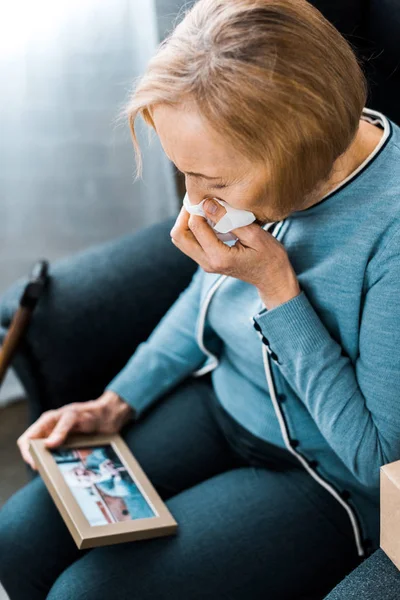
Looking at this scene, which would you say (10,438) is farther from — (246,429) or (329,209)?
(329,209)

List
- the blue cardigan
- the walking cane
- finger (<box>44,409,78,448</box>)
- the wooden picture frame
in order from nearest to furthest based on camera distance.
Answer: the blue cardigan < the wooden picture frame < finger (<box>44,409,78,448</box>) < the walking cane

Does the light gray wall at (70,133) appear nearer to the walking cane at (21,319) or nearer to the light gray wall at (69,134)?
the light gray wall at (69,134)

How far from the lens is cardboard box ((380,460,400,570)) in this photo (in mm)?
793

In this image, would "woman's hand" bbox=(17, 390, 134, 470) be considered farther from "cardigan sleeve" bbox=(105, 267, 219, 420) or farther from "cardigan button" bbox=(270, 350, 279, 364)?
"cardigan button" bbox=(270, 350, 279, 364)

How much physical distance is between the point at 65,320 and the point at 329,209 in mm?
536

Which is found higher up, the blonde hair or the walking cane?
the blonde hair

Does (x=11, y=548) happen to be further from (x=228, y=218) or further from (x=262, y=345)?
(x=228, y=218)

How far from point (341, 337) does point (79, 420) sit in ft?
1.50

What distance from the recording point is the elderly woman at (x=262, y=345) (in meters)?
0.85

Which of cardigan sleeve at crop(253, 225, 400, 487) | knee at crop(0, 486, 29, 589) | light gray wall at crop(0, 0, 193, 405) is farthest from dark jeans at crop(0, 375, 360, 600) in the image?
light gray wall at crop(0, 0, 193, 405)

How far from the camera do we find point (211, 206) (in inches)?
37.8

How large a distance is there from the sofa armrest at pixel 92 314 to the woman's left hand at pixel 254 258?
41 cm

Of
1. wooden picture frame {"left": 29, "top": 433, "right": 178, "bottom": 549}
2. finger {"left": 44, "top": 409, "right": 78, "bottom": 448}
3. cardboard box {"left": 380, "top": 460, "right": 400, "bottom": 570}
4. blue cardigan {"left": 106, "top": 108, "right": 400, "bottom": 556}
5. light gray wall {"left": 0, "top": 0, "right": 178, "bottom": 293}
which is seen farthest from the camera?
light gray wall {"left": 0, "top": 0, "right": 178, "bottom": 293}

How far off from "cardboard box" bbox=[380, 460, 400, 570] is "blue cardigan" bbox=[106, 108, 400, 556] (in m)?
0.15
